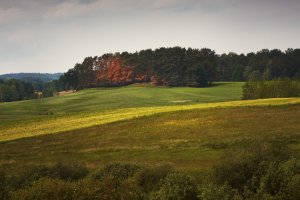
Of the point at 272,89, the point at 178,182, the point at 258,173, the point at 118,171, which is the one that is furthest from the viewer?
the point at 272,89

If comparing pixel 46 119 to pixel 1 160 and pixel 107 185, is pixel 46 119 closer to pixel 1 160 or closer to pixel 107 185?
pixel 1 160

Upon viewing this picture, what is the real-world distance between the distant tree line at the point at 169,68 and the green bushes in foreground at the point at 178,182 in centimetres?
10918

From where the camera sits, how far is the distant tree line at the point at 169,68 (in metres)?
146

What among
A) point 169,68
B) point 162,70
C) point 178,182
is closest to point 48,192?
point 178,182

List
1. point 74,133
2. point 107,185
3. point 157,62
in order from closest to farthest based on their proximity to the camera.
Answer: point 107,185 → point 74,133 → point 157,62

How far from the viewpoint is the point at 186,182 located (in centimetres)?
1916

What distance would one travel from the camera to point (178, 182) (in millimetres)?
19125

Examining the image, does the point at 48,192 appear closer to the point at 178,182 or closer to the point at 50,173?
the point at 178,182

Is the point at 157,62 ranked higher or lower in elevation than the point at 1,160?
higher

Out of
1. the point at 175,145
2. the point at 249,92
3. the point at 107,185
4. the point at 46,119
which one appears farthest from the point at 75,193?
the point at 249,92

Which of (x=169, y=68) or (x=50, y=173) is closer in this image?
(x=50, y=173)

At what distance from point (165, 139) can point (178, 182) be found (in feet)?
83.5

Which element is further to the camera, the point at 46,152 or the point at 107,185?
the point at 46,152

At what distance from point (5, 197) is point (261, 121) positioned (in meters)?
37.1
